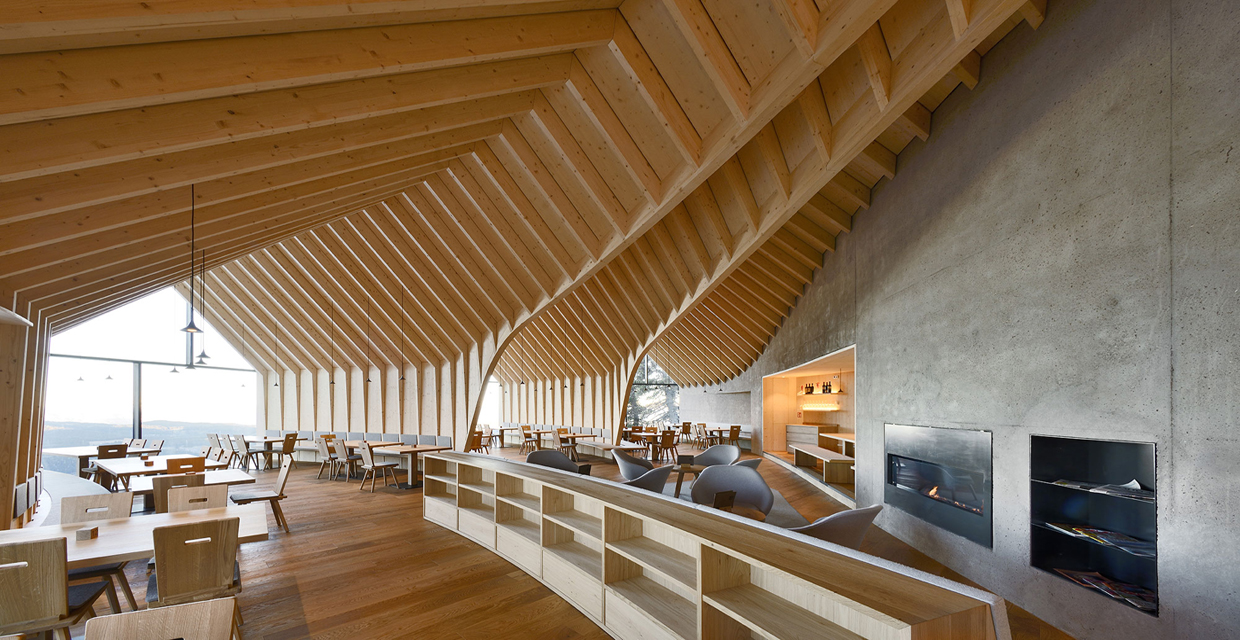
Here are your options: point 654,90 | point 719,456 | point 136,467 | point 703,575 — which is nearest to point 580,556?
point 703,575

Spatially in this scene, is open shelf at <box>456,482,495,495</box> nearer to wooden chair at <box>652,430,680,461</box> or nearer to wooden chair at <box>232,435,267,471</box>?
wooden chair at <box>652,430,680,461</box>

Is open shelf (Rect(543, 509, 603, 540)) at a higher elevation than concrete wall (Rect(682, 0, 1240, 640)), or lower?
lower

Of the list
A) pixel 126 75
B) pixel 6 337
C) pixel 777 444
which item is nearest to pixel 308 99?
pixel 126 75

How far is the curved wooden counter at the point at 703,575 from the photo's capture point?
1977 millimetres

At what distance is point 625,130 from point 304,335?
10593 mm

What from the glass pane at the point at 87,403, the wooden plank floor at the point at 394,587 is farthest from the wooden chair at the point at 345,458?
the glass pane at the point at 87,403

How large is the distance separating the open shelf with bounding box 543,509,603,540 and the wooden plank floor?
0.56 meters

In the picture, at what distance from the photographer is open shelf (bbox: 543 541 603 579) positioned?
4.04m

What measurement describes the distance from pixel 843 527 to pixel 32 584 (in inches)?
183

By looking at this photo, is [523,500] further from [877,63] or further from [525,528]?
[877,63]

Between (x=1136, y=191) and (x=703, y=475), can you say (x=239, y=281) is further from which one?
(x=1136, y=191)

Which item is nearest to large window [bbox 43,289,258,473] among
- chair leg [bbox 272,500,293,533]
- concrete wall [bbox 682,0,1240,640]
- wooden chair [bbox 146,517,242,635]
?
chair leg [bbox 272,500,293,533]

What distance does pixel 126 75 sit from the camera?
2.49m

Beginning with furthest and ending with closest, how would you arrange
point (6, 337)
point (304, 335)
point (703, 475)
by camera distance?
point (304, 335) < point (703, 475) < point (6, 337)
